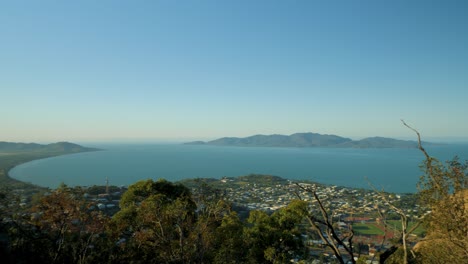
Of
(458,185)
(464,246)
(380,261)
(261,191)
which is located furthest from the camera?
(261,191)

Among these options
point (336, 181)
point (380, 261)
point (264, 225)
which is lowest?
point (336, 181)

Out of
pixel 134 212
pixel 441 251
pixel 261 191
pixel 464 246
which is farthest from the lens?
pixel 261 191

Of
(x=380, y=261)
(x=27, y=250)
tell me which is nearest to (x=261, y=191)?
(x=27, y=250)

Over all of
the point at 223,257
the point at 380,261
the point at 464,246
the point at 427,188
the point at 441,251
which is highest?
the point at 427,188

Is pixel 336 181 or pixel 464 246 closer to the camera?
pixel 464 246

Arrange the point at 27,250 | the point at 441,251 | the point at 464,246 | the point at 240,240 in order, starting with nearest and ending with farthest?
the point at 464,246
the point at 441,251
the point at 27,250
the point at 240,240

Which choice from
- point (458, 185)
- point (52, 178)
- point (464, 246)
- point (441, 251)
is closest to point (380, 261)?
point (464, 246)

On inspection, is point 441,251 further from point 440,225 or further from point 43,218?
point 43,218

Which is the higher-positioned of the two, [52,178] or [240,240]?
[240,240]

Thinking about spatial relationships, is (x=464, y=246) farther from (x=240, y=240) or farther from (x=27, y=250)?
(x=27, y=250)
